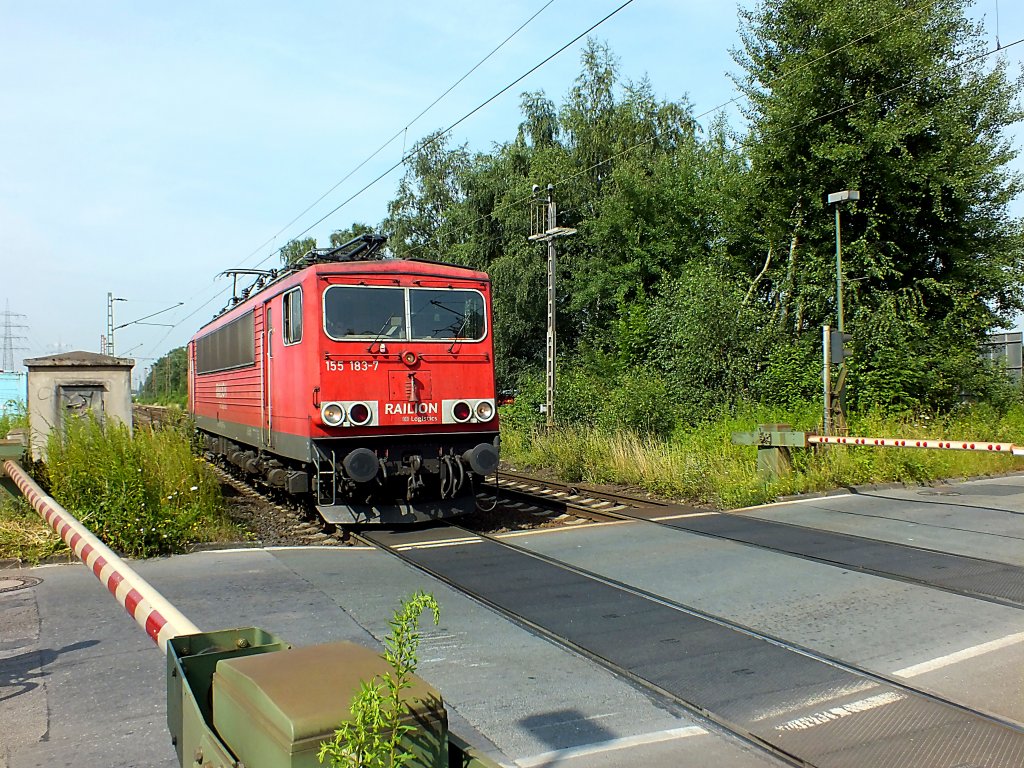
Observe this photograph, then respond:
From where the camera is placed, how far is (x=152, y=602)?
289cm

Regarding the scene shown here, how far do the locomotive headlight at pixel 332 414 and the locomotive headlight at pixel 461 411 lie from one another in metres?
1.48

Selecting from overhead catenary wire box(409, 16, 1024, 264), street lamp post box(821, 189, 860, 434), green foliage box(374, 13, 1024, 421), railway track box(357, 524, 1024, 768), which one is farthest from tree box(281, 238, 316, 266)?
railway track box(357, 524, 1024, 768)

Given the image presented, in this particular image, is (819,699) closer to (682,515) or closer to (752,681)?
(752,681)

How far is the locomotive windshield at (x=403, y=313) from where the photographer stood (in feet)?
34.6

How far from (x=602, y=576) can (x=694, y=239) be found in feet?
73.9

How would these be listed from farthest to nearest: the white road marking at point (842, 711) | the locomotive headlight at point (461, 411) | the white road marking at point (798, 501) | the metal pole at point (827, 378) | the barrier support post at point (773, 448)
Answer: the metal pole at point (827, 378) → the barrier support post at point (773, 448) → the white road marking at point (798, 501) → the locomotive headlight at point (461, 411) → the white road marking at point (842, 711)

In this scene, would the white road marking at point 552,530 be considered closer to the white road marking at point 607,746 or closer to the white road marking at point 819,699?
the white road marking at point 819,699

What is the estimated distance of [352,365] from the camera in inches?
409

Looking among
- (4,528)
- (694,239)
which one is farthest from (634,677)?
(694,239)

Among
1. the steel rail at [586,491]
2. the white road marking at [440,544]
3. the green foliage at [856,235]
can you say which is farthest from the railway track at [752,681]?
the green foliage at [856,235]

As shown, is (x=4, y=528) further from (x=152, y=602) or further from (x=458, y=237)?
(x=458, y=237)

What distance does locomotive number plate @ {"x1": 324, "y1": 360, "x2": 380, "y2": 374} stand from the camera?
10.2 metres

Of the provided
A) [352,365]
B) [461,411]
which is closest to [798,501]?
[461,411]

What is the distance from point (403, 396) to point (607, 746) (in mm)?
6736
